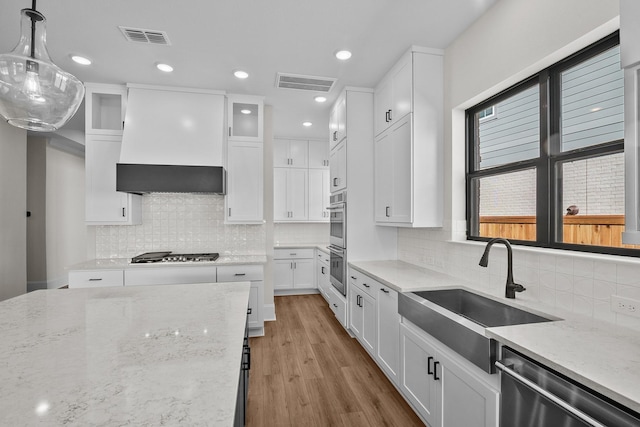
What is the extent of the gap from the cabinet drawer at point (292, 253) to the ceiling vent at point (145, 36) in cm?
340

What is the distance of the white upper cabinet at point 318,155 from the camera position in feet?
18.5

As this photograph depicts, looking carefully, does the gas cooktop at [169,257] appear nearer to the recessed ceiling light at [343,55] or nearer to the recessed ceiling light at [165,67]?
the recessed ceiling light at [165,67]

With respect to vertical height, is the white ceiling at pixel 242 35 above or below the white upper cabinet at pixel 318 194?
above

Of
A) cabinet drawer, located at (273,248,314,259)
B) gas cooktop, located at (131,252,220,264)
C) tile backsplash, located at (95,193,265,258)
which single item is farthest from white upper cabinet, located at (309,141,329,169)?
gas cooktop, located at (131,252,220,264)

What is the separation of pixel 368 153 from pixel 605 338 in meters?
2.61

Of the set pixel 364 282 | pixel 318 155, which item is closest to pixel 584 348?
pixel 364 282

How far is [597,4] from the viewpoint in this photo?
5.02 ft

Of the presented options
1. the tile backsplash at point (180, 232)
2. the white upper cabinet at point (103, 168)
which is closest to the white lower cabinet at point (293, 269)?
the tile backsplash at point (180, 232)

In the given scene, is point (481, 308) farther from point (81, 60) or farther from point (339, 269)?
point (81, 60)

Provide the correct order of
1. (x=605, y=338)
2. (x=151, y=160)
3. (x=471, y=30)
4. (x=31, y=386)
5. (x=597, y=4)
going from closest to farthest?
(x=31, y=386) < (x=605, y=338) < (x=597, y=4) < (x=471, y=30) < (x=151, y=160)

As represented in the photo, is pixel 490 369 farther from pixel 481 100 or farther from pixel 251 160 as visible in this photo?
pixel 251 160

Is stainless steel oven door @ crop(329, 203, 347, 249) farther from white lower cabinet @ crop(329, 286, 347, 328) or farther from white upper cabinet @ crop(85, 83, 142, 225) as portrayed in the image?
white upper cabinet @ crop(85, 83, 142, 225)

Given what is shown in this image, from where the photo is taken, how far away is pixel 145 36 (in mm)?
2518

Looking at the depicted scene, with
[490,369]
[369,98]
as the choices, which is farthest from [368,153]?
[490,369]
